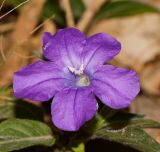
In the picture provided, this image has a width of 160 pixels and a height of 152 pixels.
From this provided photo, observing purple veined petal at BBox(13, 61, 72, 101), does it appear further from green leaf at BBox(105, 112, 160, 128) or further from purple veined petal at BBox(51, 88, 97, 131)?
green leaf at BBox(105, 112, 160, 128)

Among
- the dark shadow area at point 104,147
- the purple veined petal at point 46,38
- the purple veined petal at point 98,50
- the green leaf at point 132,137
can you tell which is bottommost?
the dark shadow area at point 104,147

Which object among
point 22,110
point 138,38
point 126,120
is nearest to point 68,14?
point 138,38

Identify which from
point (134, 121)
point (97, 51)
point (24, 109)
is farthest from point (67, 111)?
point (24, 109)

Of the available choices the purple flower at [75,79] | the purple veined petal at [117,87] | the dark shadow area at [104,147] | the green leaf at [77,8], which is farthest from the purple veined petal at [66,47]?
the green leaf at [77,8]

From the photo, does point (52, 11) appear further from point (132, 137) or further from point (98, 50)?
point (132, 137)

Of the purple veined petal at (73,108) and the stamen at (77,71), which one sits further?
the stamen at (77,71)

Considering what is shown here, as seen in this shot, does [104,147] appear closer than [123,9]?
Yes

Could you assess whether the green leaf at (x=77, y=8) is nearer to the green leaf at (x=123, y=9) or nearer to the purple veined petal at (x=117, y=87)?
the green leaf at (x=123, y=9)

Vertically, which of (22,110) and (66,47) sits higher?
(66,47)
